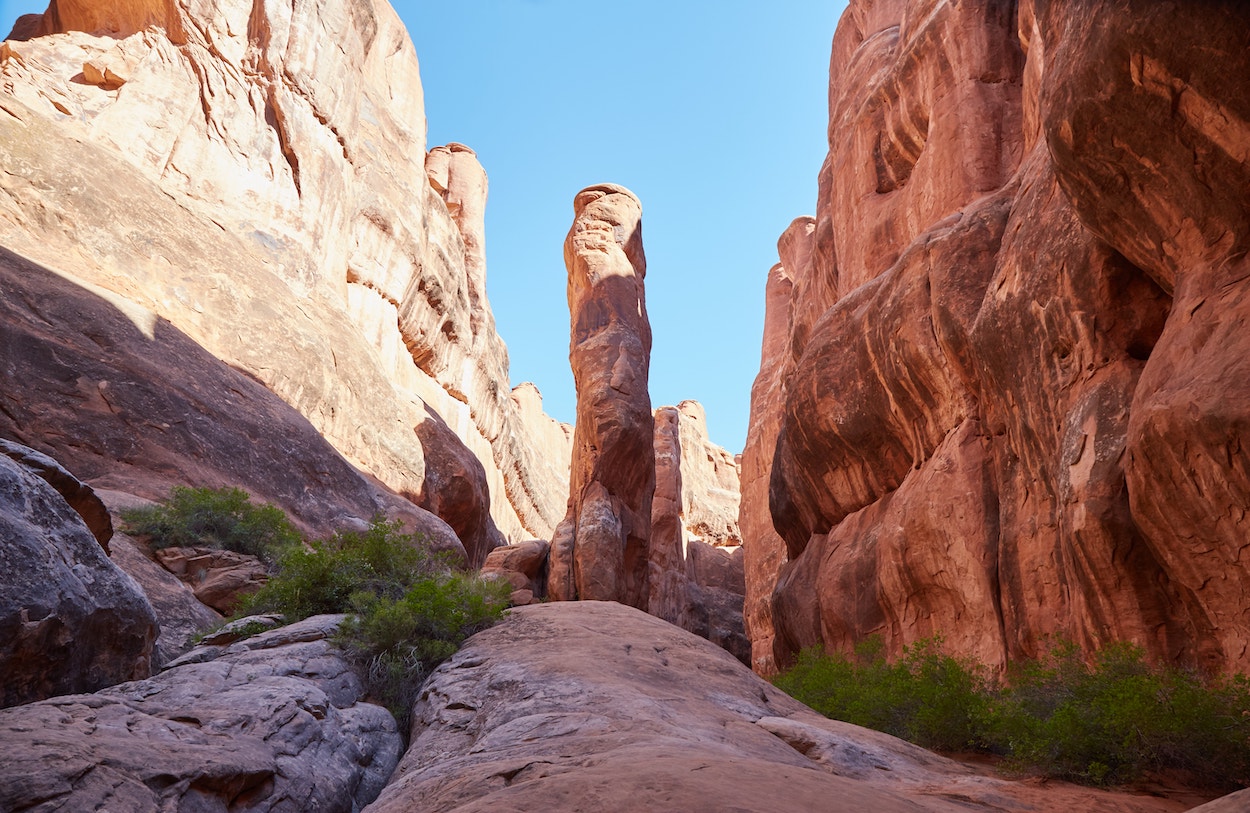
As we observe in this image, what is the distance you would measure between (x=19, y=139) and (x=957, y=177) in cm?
2258

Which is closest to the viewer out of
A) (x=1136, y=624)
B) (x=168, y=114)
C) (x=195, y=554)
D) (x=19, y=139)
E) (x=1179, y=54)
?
(x=1179, y=54)

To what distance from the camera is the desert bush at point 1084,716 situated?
6.97m

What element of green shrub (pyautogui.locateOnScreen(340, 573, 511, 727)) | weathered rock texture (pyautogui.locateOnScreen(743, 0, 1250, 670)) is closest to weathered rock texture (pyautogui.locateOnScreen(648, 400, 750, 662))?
weathered rock texture (pyautogui.locateOnScreen(743, 0, 1250, 670))

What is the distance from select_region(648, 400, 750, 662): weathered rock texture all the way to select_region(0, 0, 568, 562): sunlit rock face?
10562 mm

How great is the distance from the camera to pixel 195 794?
189 inches

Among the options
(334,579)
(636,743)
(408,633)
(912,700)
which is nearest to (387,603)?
(408,633)

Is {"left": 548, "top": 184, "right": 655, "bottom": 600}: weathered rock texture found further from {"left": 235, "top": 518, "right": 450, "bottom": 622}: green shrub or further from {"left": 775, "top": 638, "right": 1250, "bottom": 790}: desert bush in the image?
{"left": 775, "top": 638, "right": 1250, "bottom": 790}: desert bush

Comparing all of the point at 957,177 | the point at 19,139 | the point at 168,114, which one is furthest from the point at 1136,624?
the point at 168,114

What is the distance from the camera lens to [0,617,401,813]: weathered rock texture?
444cm

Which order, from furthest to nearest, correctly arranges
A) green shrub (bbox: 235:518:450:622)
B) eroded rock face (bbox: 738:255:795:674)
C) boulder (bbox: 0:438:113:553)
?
eroded rock face (bbox: 738:255:795:674), green shrub (bbox: 235:518:450:622), boulder (bbox: 0:438:113:553)

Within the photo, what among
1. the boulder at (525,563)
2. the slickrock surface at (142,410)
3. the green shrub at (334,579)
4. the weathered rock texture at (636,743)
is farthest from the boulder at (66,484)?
the boulder at (525,563)

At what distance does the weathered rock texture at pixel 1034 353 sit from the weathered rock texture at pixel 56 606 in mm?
10107

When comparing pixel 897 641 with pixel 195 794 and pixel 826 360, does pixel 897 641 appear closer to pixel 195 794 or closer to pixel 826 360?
pixel 826 360

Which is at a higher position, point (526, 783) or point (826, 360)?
point (826, 360)
